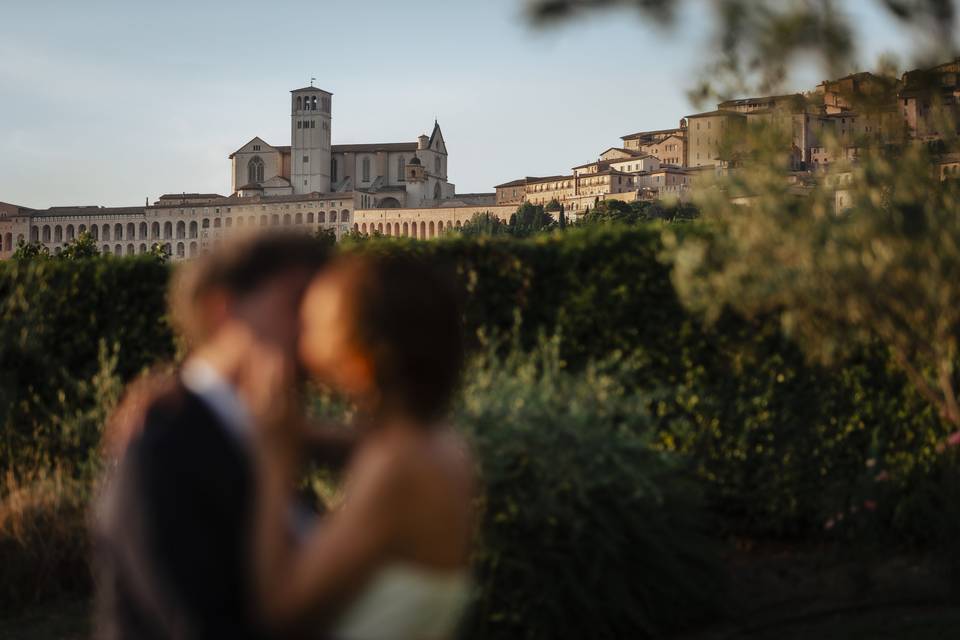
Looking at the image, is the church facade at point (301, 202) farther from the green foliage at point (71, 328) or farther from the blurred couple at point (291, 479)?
the blurred couple at point (291, 479)

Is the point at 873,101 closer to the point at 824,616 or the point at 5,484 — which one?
the point at 824,616

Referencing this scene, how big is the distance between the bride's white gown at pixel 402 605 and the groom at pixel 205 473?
0.43ft

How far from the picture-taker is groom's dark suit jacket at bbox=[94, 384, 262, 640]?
4.84 feet

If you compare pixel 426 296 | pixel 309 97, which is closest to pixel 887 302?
pixel 426 296

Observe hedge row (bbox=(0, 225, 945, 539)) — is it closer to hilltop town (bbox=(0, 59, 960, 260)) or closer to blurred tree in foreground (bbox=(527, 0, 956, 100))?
blurred tree in foreground (bbox=(527, 0, 956, 100))

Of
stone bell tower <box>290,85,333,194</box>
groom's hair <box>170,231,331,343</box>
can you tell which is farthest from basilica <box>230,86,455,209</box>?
groom's hair <box>170,231,331,343</box>

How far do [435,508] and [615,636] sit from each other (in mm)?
4128

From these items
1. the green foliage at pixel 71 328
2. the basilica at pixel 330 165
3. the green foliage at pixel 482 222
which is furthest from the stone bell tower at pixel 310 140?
the green foliage at pixel 71 328

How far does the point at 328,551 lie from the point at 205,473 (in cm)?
21

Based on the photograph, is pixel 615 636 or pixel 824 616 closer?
pixel 615 636

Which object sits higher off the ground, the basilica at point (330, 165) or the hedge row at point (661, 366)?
the basilica at point (330, 165)

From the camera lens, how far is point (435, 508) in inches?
55.5

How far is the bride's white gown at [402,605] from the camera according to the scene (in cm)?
142

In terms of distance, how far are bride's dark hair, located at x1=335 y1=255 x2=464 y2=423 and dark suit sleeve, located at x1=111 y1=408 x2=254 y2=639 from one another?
243 mm
